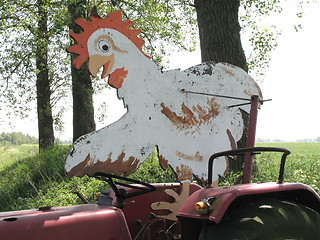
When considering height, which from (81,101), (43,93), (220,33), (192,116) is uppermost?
(220,33)

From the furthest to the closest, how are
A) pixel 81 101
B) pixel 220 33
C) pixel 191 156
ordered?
pixel 81 101, pixel 220 33, pixel 191 156

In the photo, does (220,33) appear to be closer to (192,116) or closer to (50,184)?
(192,116)

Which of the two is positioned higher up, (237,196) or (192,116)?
(192,116)

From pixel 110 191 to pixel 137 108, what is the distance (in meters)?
0.87

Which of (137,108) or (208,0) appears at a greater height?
(208,0)

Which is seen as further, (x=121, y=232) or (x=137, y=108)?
(x=137, y=108)

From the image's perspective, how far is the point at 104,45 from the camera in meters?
3.25

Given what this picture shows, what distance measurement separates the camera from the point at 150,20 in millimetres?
11078

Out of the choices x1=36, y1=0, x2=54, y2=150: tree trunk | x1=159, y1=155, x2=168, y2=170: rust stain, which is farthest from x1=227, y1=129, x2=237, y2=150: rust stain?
x1=36, y1=0, x2=54, y2=150: tree trunk

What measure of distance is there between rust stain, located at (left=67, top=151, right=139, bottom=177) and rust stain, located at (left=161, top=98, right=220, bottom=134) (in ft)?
1.85

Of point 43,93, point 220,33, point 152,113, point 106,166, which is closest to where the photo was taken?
point 106,166

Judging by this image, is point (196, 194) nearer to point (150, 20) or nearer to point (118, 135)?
point (118, 135)

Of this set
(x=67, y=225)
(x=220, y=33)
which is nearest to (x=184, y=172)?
(x=67, y=225)

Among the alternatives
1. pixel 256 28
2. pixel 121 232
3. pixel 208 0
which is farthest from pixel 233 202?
pixel 256 28
